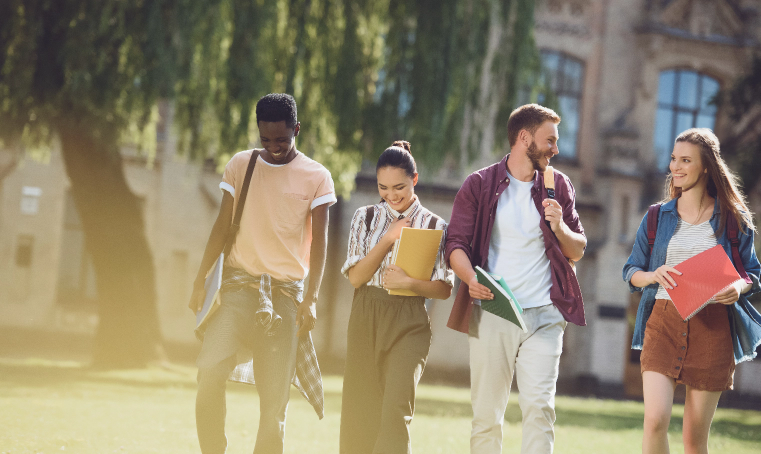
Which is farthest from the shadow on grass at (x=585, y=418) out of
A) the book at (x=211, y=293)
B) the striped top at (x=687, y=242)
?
the striped top at (x=687, y=242)

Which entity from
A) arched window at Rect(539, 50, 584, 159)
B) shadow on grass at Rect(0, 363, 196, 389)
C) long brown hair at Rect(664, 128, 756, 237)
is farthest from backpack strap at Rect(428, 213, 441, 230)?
arched window at Rect(539, 50, 584, 159)

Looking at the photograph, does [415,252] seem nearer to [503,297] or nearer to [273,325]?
[503,297]

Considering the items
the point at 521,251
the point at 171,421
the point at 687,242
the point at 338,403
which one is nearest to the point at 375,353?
the point at 521,251

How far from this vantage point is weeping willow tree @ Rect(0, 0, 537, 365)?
11.6 metres

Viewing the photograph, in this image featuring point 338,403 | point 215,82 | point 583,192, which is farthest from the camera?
point 583,192

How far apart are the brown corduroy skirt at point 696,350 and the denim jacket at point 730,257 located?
7 cm

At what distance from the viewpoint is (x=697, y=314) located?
15.1 feet

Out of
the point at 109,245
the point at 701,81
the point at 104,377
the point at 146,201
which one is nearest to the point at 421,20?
the point at 109,245

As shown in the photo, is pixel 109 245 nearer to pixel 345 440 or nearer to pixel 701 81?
pixel 345 440

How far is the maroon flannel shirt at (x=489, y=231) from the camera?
4.45 meters

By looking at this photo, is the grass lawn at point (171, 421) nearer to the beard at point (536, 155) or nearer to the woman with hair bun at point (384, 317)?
the woman with hair bun at point (384, 317)

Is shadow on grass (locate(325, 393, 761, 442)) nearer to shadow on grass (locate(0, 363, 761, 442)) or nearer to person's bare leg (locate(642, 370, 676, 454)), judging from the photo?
shadow on grass (locate(0, 363, 761, 442))

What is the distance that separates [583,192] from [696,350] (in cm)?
1876

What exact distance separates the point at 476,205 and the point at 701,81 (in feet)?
68.4
